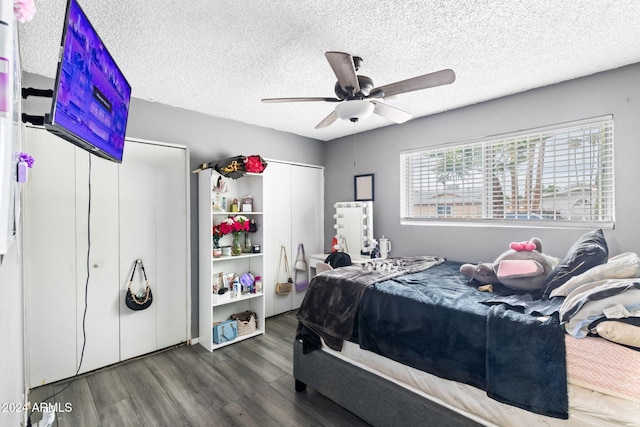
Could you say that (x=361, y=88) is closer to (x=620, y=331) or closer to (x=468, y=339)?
(x=468, y=339)

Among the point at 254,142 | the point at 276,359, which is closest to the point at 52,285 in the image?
the point at 276,359

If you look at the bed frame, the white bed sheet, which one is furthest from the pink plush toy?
the bed frame

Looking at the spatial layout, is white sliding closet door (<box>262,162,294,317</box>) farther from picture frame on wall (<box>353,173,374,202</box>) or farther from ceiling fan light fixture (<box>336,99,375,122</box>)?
ceiling fan light fixture (<box>336,99,375,122</box>)

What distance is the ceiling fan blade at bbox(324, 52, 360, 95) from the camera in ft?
5.21

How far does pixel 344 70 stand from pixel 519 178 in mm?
2233

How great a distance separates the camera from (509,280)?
6.57 feet

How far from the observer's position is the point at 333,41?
1953 millimetres

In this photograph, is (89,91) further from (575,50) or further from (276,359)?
(575,50)

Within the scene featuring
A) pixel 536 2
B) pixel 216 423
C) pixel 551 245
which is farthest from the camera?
pixel 551 245

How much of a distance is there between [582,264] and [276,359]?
2.50 metres

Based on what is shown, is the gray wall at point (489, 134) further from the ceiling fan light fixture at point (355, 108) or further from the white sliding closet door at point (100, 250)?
the white sliding closet door at point (100, 250)

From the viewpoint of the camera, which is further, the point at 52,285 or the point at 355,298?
the point at 52,285

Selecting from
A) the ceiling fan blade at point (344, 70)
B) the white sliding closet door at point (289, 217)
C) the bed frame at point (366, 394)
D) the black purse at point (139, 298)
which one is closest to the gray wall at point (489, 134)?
the white sliding closet door at point (289, 217)

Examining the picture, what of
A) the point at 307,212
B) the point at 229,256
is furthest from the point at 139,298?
the point at 307,212
